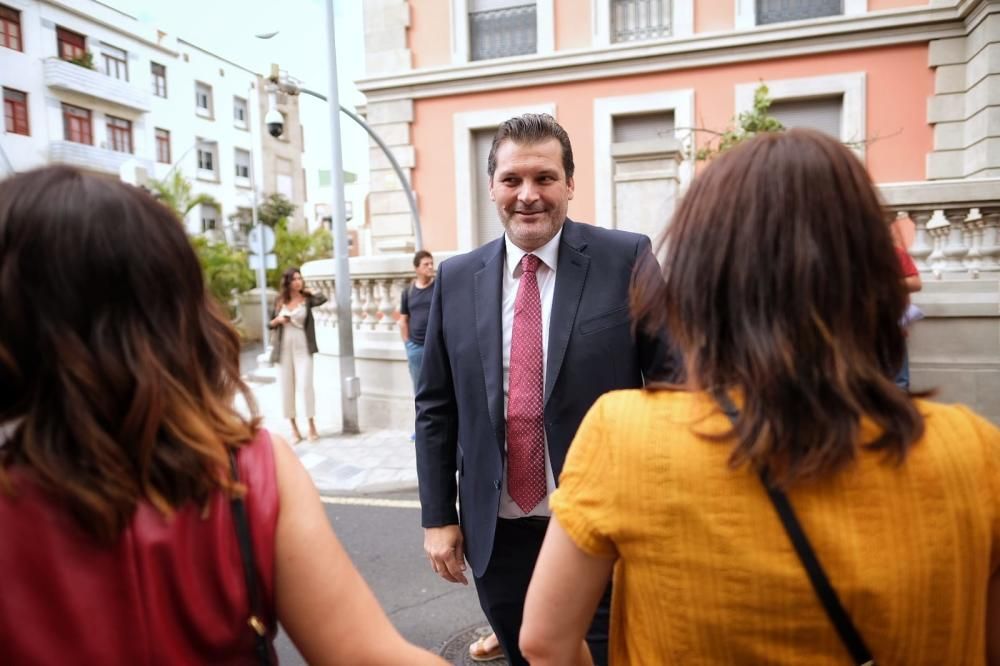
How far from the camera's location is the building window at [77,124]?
25.7ft

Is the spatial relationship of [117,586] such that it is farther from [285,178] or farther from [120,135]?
[285,178]

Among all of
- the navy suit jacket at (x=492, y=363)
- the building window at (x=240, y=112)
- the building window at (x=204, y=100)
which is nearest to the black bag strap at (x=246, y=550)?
the navy suit jacket at (x=492, y=363)

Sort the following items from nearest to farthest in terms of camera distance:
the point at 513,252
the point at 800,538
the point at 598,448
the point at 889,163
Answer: the point at 800,538 < the point at 598,448 < the point at 513,252 < the point at 889,163

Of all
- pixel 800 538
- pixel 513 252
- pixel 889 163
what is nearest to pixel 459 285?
pixel 513 252

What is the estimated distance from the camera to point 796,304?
3.38 feet

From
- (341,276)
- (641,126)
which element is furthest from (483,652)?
(641,126)

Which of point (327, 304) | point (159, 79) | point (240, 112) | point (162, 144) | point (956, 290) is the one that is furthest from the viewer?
point (240, 112)

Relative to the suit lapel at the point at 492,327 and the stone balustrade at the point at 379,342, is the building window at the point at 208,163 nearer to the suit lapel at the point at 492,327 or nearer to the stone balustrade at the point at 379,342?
the stone balustrade at the point at 379,342

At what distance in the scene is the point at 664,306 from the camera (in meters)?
1.18

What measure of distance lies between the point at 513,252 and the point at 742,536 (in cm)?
154

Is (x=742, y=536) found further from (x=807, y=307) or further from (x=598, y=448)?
(x=807, y=307)

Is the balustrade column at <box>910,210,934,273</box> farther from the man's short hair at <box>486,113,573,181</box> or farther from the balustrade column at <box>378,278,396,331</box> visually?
the balustrade column at <box>378,278,396,331</box>

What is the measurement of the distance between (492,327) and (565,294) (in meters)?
0.26

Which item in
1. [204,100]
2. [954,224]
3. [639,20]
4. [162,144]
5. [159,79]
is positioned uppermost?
[204,100]
